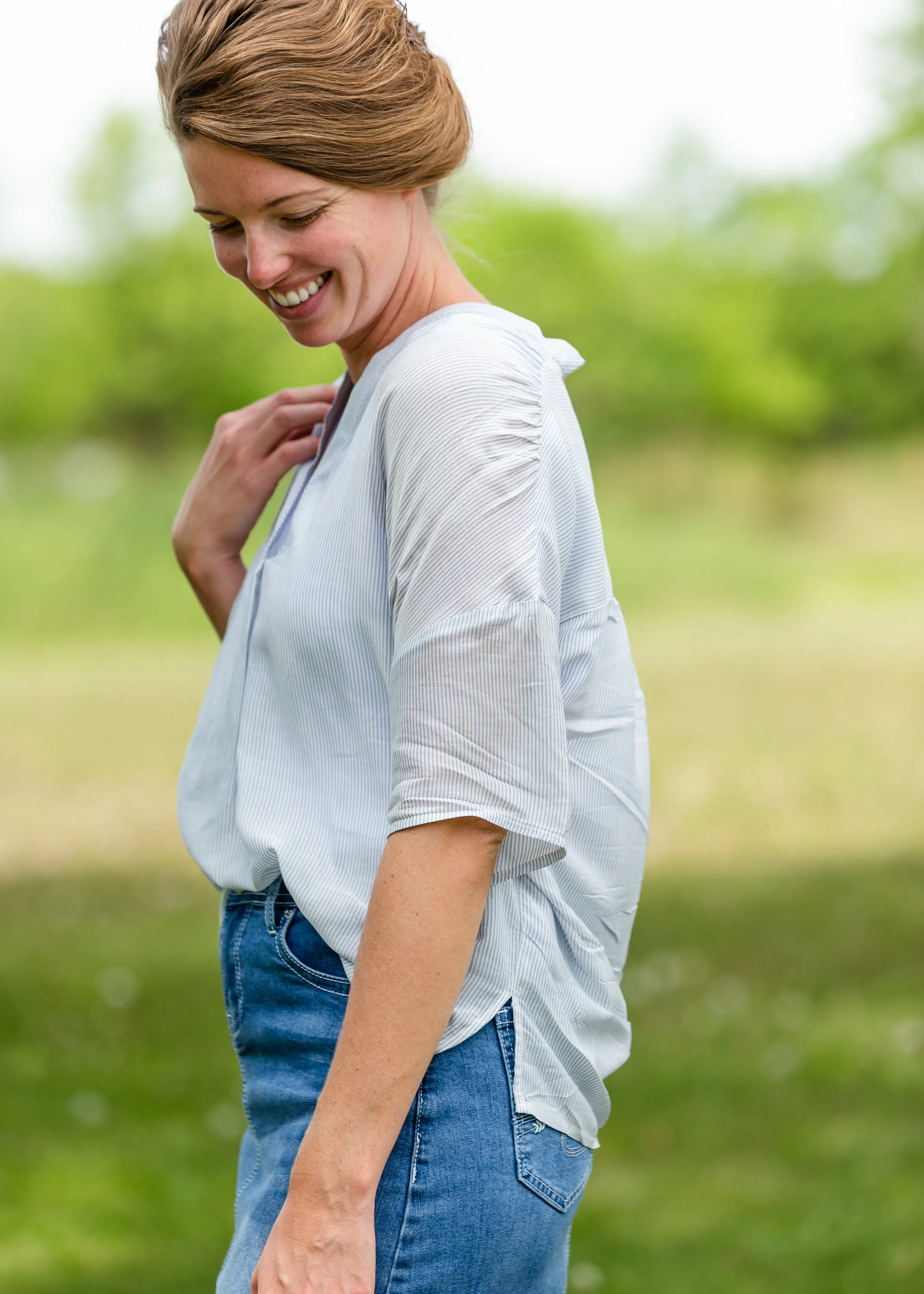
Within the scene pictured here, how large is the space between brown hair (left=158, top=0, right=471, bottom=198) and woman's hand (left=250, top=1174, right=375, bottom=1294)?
99 cm

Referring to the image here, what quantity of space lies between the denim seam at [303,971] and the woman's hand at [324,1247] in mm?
185

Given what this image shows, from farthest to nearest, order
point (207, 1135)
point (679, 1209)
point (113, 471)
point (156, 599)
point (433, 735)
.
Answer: point (113, 471)
point (156, 599)
point (207, 1135)
point (679, 1209)
point (433, 735)

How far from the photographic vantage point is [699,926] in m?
6.43

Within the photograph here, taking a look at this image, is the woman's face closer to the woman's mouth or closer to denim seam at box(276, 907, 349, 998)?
the woman's mouth

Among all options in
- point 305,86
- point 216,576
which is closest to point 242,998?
point 216,576

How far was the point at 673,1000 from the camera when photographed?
5.52 meters

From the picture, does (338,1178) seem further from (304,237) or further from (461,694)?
(304,237)

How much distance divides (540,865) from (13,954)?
17.2ft

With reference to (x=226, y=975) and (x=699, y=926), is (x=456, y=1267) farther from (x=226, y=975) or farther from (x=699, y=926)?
(x=699, y=926)

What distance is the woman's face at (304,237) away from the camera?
57.1 inches

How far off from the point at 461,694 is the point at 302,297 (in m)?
0.50

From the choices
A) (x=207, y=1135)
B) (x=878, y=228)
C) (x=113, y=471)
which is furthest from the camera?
(x=878, y=228)

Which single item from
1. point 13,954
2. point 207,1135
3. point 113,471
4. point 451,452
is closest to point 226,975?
point 451,452

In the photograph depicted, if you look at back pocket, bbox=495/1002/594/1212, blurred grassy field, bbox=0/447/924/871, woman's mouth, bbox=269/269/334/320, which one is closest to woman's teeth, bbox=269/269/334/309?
woman's mouth, bbox=269/269/334/320
